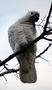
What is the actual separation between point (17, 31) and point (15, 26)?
118 mm

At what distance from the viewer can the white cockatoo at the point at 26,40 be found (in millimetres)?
4219

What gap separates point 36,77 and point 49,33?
1.04 meters

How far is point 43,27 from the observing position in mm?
3479

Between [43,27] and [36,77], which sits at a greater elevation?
[43,27]

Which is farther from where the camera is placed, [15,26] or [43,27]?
[15,26]

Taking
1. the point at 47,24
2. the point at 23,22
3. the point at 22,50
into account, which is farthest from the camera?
the point at 23,22

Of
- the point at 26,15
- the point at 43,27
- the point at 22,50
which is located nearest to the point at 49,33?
the point at 43,27

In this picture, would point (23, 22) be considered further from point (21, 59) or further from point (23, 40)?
point (21, 59)

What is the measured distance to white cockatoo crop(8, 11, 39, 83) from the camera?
13.8 ft

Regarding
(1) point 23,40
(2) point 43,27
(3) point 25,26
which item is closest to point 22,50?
(1) point 23,40

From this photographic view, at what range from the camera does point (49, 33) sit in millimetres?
3449

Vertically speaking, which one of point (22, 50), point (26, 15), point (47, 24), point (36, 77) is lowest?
point (36, 77)

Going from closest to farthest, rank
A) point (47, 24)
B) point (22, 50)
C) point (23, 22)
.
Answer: point (47, 24) < point (22, 50) < point (23, 22)

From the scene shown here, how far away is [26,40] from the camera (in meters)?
4.26
